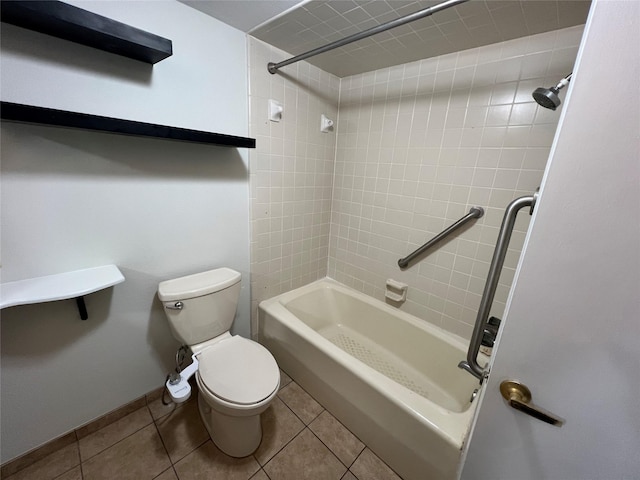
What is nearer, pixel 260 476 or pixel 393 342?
pixel 260 476

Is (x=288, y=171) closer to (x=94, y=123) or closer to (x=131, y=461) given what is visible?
(x=94, y=123)

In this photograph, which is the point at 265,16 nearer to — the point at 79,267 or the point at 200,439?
the point at 79,267

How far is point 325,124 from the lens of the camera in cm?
182

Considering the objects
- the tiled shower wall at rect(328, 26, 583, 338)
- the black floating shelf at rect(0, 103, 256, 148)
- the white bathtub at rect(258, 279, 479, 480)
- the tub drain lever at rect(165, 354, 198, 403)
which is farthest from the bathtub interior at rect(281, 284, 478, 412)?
the black floating shelf at rect(0, 103, 256, 148)

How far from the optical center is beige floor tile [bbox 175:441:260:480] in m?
1.13

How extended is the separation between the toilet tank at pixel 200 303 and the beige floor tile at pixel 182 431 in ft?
1.49

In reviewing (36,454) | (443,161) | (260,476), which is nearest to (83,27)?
(443,161)

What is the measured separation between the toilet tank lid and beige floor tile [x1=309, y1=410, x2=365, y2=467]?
948 mm

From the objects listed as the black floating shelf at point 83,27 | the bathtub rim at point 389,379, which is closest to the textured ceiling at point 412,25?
the black floating shelf at point 83,27

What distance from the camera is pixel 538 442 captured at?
533 millimetres

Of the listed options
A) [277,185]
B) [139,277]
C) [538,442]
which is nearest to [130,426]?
[139,277]

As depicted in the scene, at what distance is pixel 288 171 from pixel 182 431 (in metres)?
1.64

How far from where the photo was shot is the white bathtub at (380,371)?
1.04 m

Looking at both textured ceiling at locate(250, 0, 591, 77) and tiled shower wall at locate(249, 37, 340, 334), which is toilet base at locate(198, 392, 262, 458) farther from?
textured ceiling at locate(250, 0, 591, 77)
